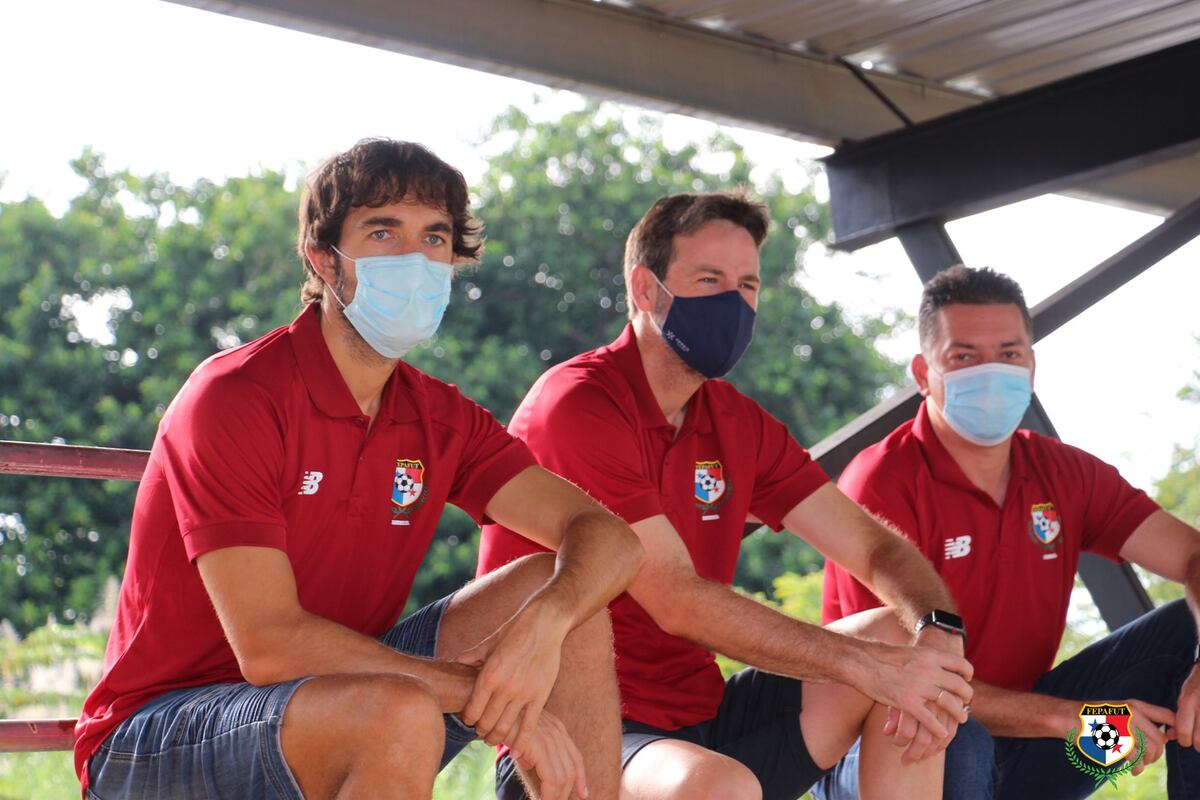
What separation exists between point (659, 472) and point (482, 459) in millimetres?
503

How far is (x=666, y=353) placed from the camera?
349cm

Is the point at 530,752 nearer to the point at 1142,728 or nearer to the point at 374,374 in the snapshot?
the point at 374,374

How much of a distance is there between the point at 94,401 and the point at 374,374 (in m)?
13.0

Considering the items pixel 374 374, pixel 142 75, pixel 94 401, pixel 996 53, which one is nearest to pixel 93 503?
pixel 94 401

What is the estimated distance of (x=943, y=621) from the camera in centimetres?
314

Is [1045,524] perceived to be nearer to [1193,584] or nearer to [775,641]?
[1193,584]

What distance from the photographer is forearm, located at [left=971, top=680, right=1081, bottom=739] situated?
A: 11.1 ft

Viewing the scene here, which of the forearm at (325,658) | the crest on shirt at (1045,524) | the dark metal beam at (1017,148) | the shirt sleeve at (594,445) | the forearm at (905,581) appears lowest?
the forearm at (325,658)

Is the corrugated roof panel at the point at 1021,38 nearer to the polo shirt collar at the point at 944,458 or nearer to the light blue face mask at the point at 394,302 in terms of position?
the polo shirt collar at the point at 944,458

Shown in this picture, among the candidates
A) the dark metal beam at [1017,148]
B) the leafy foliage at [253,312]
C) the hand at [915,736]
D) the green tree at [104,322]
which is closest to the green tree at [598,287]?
the leafy foliage at [253,312]

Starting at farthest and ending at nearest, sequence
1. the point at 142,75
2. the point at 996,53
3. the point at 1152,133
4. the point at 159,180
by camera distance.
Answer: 1. the point at 142,75
2. the point at 159,180
3. the point at 996,53
4. the point at 1152,133

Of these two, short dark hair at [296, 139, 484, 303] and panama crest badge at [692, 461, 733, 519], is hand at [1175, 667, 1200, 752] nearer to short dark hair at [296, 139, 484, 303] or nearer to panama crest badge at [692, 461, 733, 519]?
panama crest badge at [692, 461, 733, 519]
